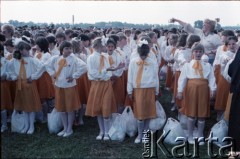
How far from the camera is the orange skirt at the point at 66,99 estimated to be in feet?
20.8

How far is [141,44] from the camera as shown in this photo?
19.2ft

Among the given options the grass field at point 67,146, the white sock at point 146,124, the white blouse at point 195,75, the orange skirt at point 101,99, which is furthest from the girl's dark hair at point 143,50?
the grass field at point 67,146

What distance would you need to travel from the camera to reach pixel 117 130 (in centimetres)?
632

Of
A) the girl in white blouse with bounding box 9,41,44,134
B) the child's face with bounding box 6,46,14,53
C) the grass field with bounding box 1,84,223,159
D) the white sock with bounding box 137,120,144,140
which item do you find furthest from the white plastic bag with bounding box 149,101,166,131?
the child's face with bounding box 6,46,14,53

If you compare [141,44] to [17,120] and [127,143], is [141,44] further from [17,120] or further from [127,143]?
[17,120]

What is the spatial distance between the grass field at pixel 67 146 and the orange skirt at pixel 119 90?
87 centimetres

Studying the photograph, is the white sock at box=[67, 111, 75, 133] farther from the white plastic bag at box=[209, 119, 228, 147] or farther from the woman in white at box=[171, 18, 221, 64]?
the woman in white at box=[171, 18, 221, 64]

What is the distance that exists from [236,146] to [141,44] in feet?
7.30

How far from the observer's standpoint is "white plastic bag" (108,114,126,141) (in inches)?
247

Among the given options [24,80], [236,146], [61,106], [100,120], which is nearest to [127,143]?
[100,120]

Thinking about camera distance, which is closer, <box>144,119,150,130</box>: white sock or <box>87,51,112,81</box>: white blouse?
<box>87,51,112,81</box>: white blouse

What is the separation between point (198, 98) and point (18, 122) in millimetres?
3437

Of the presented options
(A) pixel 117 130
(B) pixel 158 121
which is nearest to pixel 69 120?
(A) pixel 117 130

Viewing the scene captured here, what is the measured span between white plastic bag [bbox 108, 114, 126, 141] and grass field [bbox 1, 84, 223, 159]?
Answer: 0.38 ft
